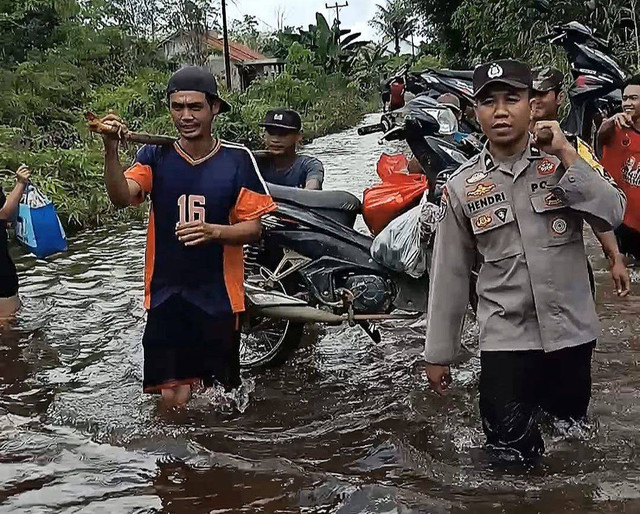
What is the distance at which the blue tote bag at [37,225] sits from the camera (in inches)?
264

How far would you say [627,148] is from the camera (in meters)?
6.60

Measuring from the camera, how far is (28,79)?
17.2m

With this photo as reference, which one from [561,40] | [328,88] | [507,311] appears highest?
[328,88]

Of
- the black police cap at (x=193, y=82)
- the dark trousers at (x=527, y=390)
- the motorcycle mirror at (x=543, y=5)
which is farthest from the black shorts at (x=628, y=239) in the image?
the motorcycle mirror at (x=543, y=5)

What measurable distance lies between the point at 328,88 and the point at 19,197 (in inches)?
1201

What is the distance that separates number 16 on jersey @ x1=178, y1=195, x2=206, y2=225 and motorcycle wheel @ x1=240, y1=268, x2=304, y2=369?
44.1 inches

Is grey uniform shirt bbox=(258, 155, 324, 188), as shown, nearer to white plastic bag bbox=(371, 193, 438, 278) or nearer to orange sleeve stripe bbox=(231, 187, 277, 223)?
white plastic bag bbox=(371, 193, 438, 278)

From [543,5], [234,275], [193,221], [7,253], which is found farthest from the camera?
[543,5]

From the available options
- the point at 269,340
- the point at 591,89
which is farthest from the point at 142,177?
the point at 591,89

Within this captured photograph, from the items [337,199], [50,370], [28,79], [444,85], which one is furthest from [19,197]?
[28,79]

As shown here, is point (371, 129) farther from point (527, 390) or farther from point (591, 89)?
point (591, 89)

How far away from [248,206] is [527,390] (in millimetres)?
1681

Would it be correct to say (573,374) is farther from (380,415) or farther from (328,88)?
(328,88)

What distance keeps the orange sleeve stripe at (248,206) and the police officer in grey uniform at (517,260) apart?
1157 mm
